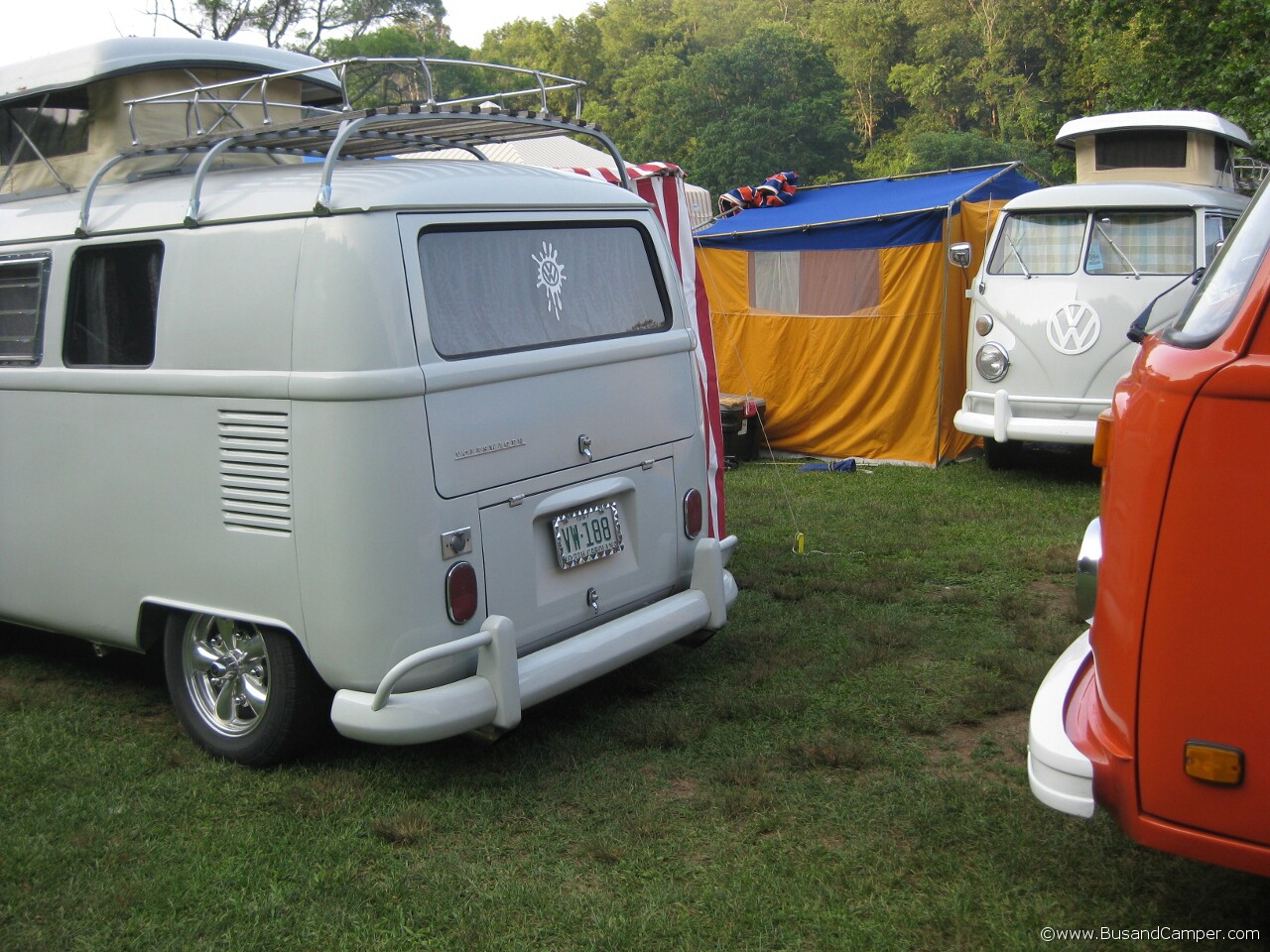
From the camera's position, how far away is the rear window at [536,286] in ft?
13.3

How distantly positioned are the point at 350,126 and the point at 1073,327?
6345mm

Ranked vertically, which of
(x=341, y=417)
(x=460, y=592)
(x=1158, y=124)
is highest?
(x=1158, y=124)

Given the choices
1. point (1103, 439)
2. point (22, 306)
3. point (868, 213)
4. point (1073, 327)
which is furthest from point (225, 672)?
point (868, 213)

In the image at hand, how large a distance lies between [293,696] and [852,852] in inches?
78.1

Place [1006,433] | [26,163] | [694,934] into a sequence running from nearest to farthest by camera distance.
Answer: [694,934]
[26,163]
[1006,433]

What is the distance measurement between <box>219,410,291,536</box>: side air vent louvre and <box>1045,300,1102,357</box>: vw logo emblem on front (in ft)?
21.4

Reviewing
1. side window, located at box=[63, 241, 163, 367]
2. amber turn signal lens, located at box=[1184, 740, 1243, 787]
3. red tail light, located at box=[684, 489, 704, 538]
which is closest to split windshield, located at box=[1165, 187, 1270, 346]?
amber turn signal lens, located at box=[1184, 740, 1243, 787]

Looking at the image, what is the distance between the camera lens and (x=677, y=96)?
6272 centimetres

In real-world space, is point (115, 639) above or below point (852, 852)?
above

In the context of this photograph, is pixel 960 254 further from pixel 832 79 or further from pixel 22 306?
pixel 832 79

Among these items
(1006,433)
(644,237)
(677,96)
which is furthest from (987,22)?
(644,237)

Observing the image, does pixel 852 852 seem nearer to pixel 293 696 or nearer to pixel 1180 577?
pixel 1180 577

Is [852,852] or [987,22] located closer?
[852,852]

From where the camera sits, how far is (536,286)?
4441 millimetres
